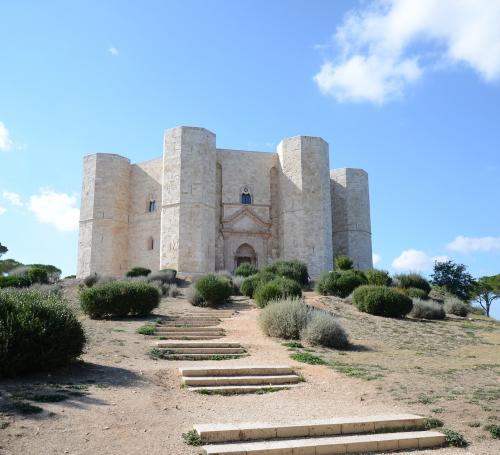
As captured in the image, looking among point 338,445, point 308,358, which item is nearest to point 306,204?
point 308,358

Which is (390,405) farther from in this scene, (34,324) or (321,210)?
(321,210)

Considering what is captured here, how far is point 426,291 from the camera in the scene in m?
23.0

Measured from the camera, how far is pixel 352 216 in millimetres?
33656

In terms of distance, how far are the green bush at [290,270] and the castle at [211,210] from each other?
205 inches

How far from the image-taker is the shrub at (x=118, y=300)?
43.0 feet

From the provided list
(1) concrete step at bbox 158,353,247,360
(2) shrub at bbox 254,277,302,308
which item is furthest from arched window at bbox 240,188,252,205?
(1) concrete step at bbox 158,353,247,360

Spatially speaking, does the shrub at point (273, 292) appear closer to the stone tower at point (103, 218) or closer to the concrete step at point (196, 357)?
the concrete step at point (196, 357)

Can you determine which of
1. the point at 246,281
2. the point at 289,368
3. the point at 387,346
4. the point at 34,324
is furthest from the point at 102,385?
the point at 246,281

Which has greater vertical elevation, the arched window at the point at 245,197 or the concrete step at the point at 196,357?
the arched window at the point at 245,197

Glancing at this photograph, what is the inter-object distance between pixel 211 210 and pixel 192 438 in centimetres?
2442

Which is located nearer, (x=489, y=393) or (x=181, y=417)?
(x=181, y=417)

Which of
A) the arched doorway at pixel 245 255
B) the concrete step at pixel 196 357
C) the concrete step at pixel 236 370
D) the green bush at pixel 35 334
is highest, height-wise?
the arched doorway at pixel 245 255


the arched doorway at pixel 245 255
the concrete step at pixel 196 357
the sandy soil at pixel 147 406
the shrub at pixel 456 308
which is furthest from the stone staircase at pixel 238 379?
the arched doorway at pixel 245 255

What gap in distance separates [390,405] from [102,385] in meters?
3.79
